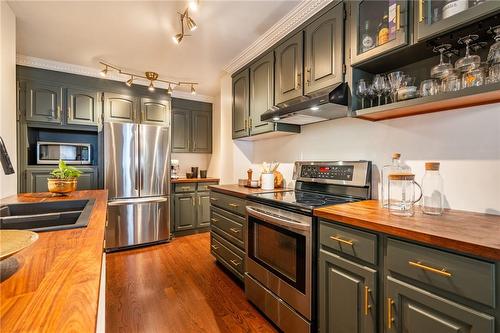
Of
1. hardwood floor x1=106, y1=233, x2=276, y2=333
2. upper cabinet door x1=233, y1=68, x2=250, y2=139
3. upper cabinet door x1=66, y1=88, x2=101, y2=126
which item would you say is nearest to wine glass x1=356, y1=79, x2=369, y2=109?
upper cabinet door x1=233, y1=68, x2=250, y2=139

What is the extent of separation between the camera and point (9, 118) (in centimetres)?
203

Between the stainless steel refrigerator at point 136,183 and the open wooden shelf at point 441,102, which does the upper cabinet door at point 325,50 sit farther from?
the stainless steel refrigerator at point 136,183

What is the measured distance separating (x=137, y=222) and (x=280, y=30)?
9.84 feet

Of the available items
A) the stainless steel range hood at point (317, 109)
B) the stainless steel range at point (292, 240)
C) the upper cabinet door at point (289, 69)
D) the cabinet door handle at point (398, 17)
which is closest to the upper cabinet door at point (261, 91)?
the upper cabinet door at point (289, 69)

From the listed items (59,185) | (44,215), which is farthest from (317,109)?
(59,185)

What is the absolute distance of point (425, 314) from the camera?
922 millimetres

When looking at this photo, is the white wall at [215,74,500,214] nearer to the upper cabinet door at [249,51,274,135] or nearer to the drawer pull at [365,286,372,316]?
the upper cabinet door at [249,51,274,135]

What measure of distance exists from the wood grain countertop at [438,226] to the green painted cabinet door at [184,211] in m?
2.80

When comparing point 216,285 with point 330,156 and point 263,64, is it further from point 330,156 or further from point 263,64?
point 263,64

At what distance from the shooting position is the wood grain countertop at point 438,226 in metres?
0.81

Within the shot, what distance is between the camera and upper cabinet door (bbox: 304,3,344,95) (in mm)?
1651

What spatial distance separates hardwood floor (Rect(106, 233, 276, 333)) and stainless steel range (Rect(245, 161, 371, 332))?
0.20m

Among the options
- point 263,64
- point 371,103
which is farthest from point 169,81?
point 371,103

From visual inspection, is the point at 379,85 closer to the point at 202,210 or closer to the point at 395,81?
the point at 395,81
